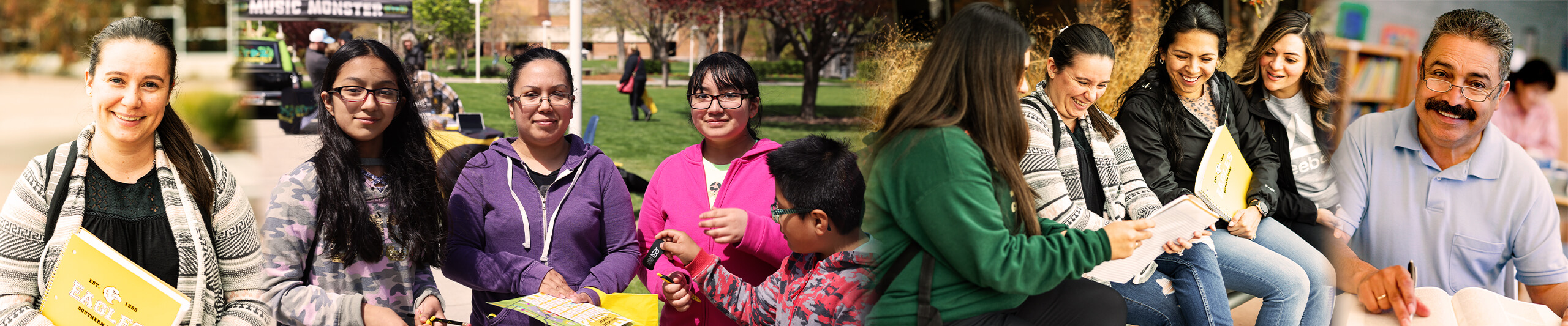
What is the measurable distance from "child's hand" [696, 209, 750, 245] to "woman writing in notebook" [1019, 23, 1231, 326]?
0.66 m

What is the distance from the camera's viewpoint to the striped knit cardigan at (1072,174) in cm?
187

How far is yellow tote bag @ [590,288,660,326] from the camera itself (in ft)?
6.53

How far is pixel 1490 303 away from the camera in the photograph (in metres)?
2.54

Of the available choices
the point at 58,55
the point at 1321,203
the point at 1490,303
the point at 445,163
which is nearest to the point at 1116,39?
the point at 1321,203

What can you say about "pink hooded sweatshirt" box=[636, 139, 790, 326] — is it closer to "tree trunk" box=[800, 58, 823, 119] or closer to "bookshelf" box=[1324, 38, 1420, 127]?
"bookshelf" box=[1324, 38, 1420, 127]

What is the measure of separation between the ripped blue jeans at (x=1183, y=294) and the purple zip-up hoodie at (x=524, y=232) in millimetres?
1387

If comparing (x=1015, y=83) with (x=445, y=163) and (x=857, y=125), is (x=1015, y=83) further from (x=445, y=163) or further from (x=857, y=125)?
(x=445, y=163)

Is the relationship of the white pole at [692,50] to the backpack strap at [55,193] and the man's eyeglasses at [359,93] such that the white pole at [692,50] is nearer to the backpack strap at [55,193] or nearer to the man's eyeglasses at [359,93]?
the man's eyeglasses at [359,93]

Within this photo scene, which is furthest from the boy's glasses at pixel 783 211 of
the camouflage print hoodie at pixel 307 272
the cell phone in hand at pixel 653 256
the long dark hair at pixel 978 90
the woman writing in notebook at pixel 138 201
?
the woman writing in notebook at pixel 138 201

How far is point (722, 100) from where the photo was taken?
2227 mm

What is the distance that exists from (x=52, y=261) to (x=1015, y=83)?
207cm

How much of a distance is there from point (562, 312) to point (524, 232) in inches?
13.1

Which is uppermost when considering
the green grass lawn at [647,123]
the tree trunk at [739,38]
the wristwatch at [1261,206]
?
the tree trunk at [739,38]

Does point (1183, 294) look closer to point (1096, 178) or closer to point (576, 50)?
point (1096, 178)
